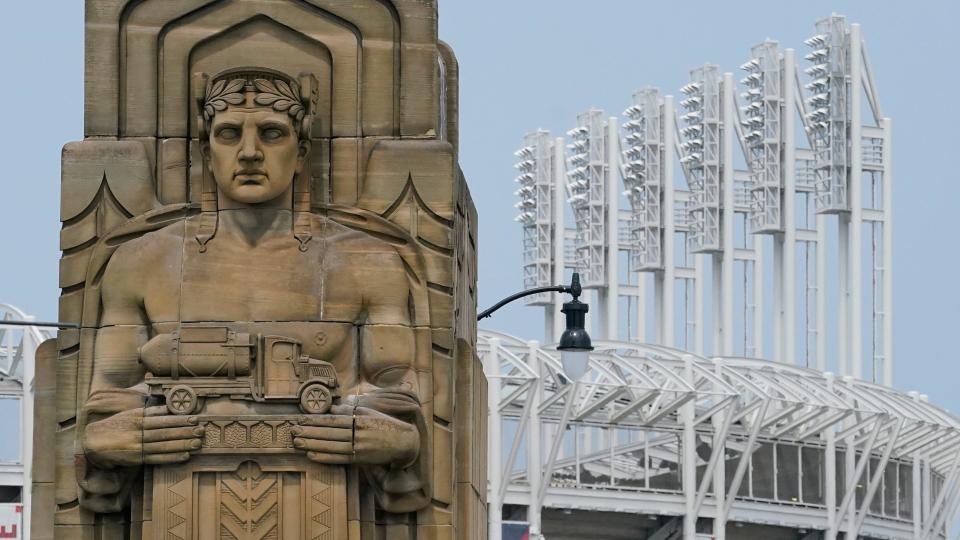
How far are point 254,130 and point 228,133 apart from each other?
0.81 ft

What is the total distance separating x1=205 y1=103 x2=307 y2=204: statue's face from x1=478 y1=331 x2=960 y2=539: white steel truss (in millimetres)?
62840

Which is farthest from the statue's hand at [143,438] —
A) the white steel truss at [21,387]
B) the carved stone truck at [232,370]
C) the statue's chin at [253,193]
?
the white steel truss at [21,387]

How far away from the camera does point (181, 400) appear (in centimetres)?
1969

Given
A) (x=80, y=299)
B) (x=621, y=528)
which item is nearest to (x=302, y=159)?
(x=80, y=299)

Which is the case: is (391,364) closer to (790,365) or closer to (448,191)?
(448,191)

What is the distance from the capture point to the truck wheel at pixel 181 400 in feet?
64.5

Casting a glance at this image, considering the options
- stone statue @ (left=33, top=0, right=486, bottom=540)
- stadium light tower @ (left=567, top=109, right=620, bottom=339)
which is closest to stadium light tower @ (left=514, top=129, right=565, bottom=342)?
stadium light tower @ (left=567, top=109, right=620, bottom=339)

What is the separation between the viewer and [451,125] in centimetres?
2256

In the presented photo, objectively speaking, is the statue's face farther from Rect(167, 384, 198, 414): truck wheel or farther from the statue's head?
Rect(167, 384, 198, 414): truck wheel

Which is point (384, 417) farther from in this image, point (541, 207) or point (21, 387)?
point (541, 207)

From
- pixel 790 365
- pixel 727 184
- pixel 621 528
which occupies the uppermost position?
pixel 727 184

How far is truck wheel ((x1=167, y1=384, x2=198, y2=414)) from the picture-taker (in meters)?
19.7

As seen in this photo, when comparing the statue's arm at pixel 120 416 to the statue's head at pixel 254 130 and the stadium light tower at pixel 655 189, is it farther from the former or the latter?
the stadium light tower at pixel 655 189

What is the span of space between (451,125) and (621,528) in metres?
73.0
